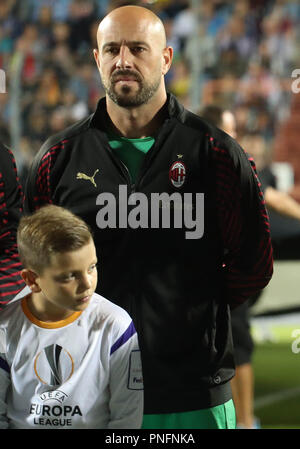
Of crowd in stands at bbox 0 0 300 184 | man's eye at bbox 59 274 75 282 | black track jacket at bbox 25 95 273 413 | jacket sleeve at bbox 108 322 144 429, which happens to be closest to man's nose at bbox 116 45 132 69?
black track jacket at bbox 25 95 273 413

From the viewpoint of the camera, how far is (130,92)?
2094 mm

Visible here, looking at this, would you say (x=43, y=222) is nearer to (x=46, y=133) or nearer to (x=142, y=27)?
(x=142, y=27)

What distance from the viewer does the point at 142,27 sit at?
2.11 metres

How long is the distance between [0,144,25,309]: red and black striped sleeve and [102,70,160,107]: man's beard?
353 millimetres

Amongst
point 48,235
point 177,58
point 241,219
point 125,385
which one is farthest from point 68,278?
point 177,58

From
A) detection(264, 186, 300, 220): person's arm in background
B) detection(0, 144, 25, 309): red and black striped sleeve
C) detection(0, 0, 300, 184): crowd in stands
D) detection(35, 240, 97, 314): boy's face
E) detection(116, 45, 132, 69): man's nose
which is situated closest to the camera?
detection(35, 240, 97, 314): boy's face

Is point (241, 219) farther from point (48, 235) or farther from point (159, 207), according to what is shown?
point (48, 235)

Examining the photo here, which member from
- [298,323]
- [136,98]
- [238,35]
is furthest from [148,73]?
[238,35]

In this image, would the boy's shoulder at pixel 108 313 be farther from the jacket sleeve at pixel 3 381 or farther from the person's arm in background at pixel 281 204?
the person's arm in background at pixel 281 204

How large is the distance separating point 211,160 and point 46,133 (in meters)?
6.03

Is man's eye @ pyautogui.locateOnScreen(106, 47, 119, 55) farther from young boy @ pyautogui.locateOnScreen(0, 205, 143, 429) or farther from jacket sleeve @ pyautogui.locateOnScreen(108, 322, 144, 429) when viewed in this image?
jacket sleeve @ pyautogui.locateOnScreen(108, 322, 144, 429)

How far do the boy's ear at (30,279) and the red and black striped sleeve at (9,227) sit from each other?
0.17 meters

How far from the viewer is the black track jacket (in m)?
2.15

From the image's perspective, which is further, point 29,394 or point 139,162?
point 139,162
